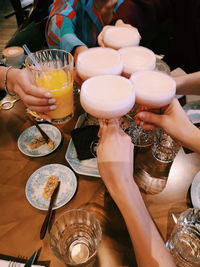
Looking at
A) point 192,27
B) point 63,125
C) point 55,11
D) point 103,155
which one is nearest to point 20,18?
point 55,11

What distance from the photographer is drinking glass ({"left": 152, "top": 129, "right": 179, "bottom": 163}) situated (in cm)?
118

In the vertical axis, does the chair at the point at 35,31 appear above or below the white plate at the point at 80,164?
above

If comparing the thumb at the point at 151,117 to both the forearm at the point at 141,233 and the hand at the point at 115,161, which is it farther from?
the forearm at the point at 141,233

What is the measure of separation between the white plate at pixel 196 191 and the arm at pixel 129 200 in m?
0.25

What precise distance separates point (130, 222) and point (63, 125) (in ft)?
2.36

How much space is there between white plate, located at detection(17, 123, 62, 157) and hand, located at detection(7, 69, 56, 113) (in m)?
0.21

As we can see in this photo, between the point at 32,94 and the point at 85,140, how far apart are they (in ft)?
1.14

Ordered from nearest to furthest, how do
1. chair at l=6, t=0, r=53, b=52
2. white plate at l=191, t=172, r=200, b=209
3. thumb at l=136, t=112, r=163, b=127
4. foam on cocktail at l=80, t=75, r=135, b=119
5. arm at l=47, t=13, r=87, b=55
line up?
foam on cocktail at l=80, t=75, r=135, b=119, white plate at l=191, t=172, r=200, b=209, thumb at l=136, t=112, r=163, b=127, arm at l=47, t=13, r=87, b=55, chair at l=6, t=0, r=53, b=52

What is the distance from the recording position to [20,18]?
3.91 meters

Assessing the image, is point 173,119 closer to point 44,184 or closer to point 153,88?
point 153,88

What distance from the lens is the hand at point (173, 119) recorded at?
3.42 ft

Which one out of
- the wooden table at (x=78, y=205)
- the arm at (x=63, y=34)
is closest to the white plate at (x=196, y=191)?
the wooden table at (x=78, y=205)

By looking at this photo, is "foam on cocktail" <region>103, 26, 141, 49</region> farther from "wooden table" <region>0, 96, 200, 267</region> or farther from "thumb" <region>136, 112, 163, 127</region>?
"wooden table" <region>0, 96, 200, 267</region>

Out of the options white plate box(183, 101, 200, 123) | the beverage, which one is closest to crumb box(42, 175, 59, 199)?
white plate box(183, 101, 200, 123)
